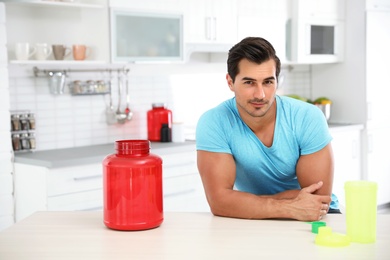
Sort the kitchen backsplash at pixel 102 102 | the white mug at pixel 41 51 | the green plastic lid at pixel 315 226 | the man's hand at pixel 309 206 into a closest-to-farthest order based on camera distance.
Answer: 1. the green plastic lid at pixel 315 226
2. the man's hand at pixel 309 206
3. the white mug at pixel 41 51
4. the kitchen backsplash at pixel 102 102

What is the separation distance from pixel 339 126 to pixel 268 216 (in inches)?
130

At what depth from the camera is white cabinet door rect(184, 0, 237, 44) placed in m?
4.59

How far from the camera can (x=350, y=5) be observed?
18.4 ft

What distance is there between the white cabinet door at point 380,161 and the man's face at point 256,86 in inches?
132

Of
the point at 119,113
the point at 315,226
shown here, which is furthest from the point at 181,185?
the point at 315,226

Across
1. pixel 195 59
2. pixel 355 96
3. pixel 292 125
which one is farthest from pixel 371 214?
pixel 355 96

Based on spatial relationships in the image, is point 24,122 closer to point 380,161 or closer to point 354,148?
point 354,148

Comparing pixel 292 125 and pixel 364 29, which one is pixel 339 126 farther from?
pixel 292 125

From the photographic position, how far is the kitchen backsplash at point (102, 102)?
13.6 feet

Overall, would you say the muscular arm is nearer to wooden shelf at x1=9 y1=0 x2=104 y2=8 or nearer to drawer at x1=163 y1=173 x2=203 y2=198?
drawer at x1=163 y1=173 x2=203 y2=198

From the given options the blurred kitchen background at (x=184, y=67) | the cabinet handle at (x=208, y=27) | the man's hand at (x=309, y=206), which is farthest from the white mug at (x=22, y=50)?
the man's hand at (x=309, y=206)

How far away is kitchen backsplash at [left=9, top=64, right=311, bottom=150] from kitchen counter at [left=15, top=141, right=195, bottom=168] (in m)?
0.13

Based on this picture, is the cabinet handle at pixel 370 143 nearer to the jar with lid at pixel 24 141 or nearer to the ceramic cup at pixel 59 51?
the ceramic cup at pixel 59 51

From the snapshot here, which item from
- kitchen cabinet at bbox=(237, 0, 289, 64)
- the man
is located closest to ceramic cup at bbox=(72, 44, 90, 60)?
kitchen cabinet at bbox=(237, 0, 289, 64)
